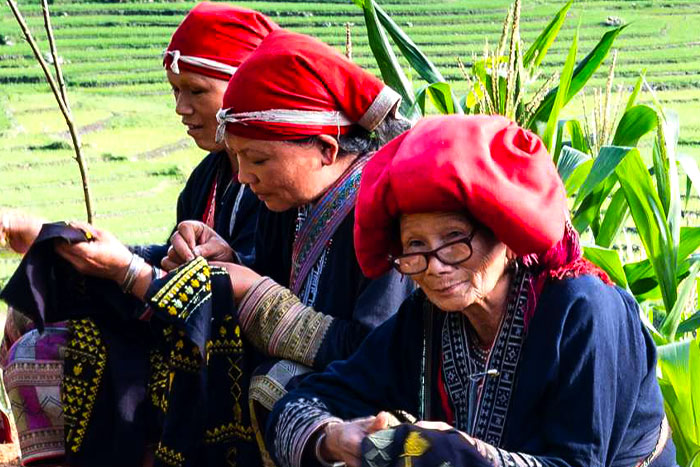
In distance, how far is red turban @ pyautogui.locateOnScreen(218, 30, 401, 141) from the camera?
293 centimetres

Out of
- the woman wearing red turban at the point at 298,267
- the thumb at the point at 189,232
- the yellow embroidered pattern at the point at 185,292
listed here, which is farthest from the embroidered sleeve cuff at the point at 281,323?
the thumb at the point at 189,232

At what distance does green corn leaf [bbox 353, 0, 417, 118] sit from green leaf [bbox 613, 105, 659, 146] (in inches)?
27.0

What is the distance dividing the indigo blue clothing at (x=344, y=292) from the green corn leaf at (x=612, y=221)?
100cm

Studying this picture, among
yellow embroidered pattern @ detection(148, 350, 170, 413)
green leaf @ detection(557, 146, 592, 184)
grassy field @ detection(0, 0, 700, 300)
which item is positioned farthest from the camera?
grassy field @ detection(0, 0, 700, 300)

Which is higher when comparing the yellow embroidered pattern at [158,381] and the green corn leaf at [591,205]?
the green corn leaf at [591,205]

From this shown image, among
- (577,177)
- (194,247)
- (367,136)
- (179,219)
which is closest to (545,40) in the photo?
(577,177)

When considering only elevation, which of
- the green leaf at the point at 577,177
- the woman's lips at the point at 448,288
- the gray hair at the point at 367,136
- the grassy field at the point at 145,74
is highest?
the gray hair at the point at 367,136

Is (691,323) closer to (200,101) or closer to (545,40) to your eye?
(545,40)

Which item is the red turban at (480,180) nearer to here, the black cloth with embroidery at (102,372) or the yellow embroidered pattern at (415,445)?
the yellow embroidered pattern at (415,445)

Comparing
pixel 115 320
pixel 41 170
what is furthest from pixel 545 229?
pixel 41 170

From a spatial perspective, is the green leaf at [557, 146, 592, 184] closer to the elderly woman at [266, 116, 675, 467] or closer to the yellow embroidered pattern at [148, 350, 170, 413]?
the elderly woman at [266, 116, 675, 467]

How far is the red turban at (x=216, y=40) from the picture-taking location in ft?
11.6

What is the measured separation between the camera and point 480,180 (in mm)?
2115

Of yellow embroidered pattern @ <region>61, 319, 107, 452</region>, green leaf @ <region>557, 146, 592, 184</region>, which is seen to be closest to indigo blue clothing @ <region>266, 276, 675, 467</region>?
yellow embroidered pattern @ <region>61, 319, 107, 452</region>
